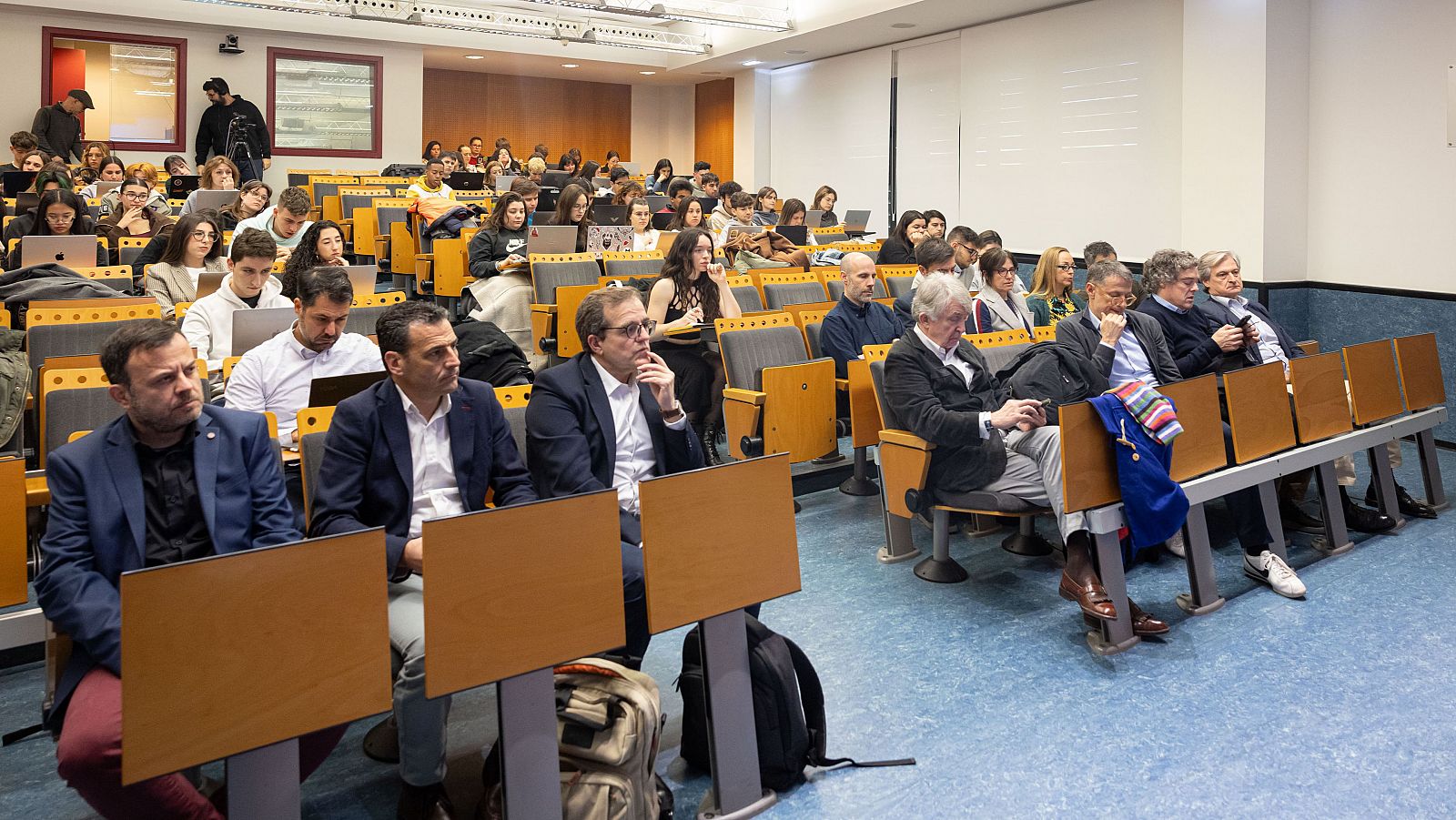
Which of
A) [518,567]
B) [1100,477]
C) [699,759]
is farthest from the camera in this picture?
[1100,477]

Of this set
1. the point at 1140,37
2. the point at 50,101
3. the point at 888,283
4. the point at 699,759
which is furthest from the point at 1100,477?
the point at 50,101

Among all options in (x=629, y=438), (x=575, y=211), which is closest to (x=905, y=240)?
(x=575, y=211)

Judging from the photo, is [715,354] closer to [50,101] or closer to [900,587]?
[900,587]

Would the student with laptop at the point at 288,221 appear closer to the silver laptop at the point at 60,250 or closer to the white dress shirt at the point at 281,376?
the silver laptop at the point at 60,250

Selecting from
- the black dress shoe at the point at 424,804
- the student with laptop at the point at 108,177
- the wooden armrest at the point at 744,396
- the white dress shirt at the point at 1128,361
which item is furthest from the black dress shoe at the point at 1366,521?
the student with laptop at the point at 108,177

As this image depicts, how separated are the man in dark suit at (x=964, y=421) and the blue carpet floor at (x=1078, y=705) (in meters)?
0.36

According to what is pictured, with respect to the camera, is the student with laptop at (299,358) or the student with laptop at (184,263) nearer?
the student with laptop at (299,358)

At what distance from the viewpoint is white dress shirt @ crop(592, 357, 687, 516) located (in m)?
3.09

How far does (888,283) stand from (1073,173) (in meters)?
4.48

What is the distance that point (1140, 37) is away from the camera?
9422 mm

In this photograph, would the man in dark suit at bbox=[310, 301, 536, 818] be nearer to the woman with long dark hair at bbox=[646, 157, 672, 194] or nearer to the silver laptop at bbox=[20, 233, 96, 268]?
the silver laptop at bbox=[20, 233, 96, 268]

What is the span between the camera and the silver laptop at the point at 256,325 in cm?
402

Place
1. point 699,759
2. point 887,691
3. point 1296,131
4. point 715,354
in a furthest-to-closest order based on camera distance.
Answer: point 1296,131 → point 715,354 → point 887,691 → point 699,759

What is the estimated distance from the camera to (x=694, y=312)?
209 inches
